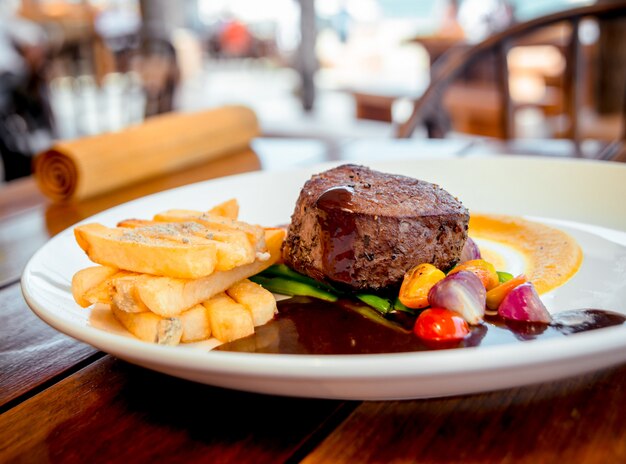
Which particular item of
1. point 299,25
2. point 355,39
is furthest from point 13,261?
point 355,39

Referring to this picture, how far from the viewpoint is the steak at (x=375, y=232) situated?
3.75 feet

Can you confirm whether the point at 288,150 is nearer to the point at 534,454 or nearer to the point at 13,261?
the point at 13,261

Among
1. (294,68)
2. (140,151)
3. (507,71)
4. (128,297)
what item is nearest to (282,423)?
(128,297)

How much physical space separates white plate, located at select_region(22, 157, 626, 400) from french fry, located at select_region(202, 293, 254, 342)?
1.6 inches

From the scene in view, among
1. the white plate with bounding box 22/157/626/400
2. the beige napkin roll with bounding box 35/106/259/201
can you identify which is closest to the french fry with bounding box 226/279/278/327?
the white plate with bounding box 22/157/626/400

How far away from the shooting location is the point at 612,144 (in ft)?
8.95

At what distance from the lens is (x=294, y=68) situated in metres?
13.5

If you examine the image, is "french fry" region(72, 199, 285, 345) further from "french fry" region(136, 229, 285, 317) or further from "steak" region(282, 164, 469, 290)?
"steak" region(282, 164, 469, 290)

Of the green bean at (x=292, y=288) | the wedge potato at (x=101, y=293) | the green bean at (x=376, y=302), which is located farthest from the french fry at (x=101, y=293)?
the green bean at (x=376, y=302)

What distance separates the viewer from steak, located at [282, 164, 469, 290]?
45.0 inches

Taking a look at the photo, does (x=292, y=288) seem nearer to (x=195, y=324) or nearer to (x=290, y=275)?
(x=290, y=275)

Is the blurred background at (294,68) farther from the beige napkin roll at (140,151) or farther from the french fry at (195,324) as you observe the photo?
the french fry at (195,324)

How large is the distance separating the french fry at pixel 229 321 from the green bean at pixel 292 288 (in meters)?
0.19

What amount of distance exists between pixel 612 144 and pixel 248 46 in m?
15.6
